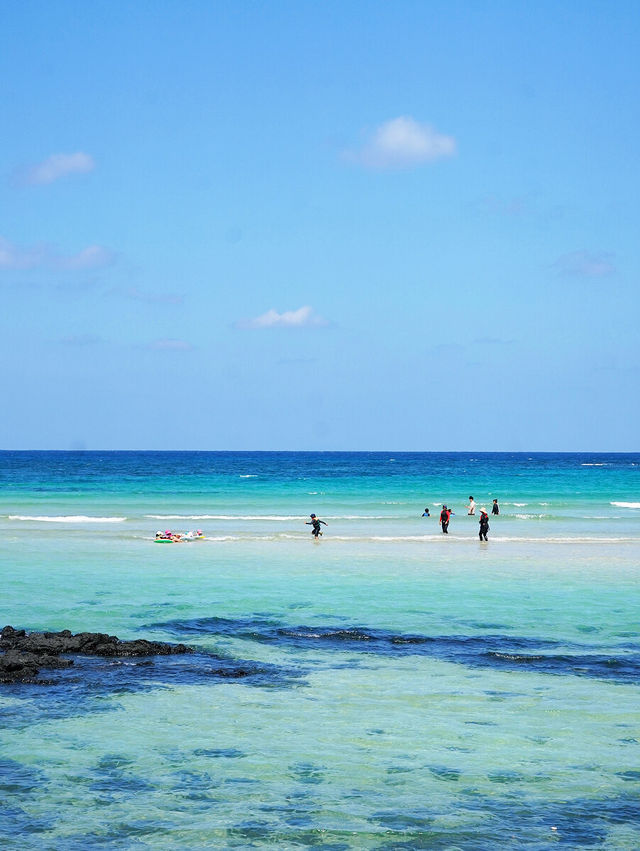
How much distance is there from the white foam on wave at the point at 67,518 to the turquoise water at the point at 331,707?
19125 mm

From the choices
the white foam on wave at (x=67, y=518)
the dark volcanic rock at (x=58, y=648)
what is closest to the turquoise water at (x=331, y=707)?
the dark volcanic rock at (x=58, y=648)

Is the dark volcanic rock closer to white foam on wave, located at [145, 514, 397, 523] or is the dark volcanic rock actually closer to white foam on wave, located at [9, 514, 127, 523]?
white foam on wave, located at [9, 514, 127, 523]

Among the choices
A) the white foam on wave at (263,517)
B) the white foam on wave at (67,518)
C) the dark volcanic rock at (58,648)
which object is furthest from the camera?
the white foam on wave at (263,517)

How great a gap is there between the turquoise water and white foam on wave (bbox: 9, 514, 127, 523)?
19125 millimetres

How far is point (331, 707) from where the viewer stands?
616 inches

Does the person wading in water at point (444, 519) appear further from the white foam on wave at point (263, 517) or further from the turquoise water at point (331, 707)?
the turquoise water at point (331, 707)

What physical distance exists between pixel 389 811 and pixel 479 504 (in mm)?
68968

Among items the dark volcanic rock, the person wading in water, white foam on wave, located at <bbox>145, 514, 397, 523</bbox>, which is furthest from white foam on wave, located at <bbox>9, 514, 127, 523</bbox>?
the dark volcanic rock

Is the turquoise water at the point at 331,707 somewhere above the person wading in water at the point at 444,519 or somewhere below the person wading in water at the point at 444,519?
below

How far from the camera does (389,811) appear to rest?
1142 cm

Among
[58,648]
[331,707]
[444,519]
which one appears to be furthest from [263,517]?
[331,707]

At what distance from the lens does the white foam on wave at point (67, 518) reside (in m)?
56.0

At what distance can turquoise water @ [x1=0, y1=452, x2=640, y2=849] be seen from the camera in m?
11.1

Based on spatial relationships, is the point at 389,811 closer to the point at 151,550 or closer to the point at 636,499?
the point at 151,550
